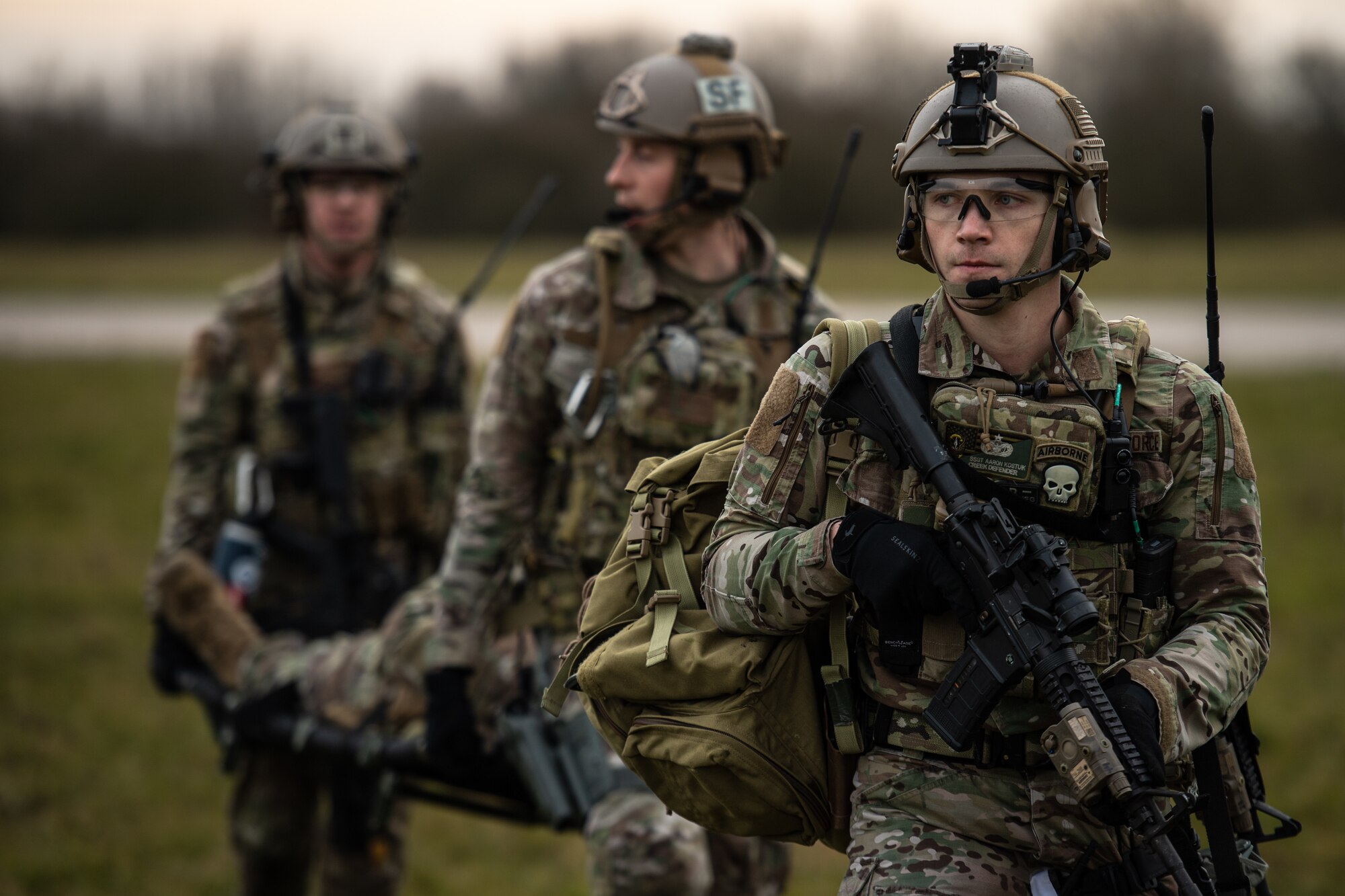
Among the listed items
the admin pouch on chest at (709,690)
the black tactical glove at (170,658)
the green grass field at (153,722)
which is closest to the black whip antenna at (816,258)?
the admin pouch on chest at (709,690)

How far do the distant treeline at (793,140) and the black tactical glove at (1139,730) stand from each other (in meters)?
27.8

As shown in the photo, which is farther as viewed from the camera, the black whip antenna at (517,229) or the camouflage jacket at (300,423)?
the camouflage jacket at (300,423)

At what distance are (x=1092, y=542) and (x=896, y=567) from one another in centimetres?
46

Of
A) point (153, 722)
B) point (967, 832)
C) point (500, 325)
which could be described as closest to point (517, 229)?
point (967, 832)

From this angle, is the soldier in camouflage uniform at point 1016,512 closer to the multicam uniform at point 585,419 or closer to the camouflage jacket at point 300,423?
the multicam uniform at point 585,419

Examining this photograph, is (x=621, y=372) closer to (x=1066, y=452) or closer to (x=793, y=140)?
(x=1066, y=452)

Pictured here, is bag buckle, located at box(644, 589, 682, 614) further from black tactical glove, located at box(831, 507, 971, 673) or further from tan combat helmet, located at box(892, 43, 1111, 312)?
tan combat helmet, located at box(892, 43, 1111, 312)

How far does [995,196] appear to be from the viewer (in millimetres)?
3090

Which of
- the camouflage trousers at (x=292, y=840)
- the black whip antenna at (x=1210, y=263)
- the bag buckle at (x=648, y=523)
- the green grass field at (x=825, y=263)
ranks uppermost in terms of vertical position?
the black whip antenna at (x=1210, y=263)

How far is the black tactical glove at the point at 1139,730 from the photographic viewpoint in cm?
273

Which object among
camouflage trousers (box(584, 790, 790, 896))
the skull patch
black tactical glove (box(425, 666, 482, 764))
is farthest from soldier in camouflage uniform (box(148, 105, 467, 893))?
the skull patch

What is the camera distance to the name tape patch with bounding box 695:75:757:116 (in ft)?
16.2

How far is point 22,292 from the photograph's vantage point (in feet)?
102

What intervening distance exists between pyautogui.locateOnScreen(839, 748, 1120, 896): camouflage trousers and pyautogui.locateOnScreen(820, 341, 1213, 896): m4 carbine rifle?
0.14 meters
